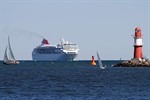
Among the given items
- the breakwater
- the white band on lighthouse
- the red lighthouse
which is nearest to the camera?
the red lighthouse

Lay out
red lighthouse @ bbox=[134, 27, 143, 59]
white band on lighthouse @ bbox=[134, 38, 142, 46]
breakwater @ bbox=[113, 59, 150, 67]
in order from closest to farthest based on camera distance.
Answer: red lighthouse @ bbox=[134, 27, 143, 59]
white band on lighthouse @ bbox=[134, 38, 142, 46]
breakwater @ bbox=[113, 59, 150, 67]

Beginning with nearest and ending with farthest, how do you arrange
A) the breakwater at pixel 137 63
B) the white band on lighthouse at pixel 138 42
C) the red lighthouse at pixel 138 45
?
the red lighthouse at pixel 138 45, the white band on lighthouse at pixel 138 42, the breakwater at pixel 137 63

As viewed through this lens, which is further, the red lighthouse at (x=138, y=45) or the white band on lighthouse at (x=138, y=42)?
the white band on lighthouse at (x=138, y=42)

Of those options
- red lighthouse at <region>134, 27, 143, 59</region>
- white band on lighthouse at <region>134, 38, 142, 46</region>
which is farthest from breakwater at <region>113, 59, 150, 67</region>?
white band on lighthouse at <region>134, 38, 142, 46</region>

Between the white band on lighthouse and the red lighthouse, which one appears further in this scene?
the white band on lighthouse

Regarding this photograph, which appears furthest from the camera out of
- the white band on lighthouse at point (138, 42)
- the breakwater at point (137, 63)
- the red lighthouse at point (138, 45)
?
the breakwater at point (137, 63)

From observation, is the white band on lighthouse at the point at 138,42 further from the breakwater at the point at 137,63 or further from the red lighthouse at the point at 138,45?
the breakwater at the point at 137,63

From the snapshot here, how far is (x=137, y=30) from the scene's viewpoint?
109625mm

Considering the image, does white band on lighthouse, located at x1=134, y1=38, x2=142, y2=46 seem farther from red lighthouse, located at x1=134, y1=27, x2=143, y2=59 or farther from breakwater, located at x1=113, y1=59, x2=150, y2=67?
breakwater, located at x1=113, y1=59, x2=150, y2=67

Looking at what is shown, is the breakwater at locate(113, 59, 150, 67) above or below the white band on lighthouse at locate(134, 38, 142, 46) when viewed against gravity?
below

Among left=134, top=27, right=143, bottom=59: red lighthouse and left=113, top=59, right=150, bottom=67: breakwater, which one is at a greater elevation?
left=134, top=27, right=143, bottom=59: red lighthouse

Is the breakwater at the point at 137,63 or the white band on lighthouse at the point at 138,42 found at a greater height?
the white band on lighthouse at the point at 138,42

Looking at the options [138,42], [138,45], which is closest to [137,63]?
[138,42]

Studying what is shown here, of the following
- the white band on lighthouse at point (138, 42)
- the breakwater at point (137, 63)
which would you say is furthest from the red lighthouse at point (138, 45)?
the breakwater at point (137, 63)
